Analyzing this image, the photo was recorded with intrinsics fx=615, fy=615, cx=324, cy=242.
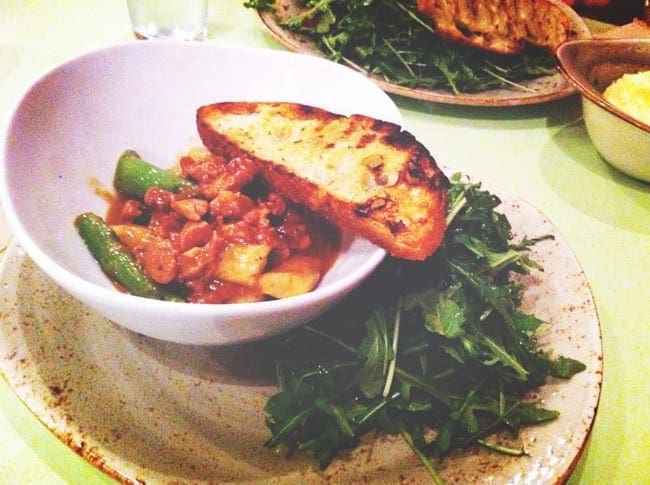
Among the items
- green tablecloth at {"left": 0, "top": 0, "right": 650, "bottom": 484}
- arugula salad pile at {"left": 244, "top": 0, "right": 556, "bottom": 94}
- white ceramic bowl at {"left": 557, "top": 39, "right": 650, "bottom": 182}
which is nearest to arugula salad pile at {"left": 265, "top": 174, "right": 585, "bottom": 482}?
green tablecloth at {"left": 0, "top": 0, "right": 650, "bottom": 484}

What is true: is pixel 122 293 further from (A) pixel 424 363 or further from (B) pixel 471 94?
(B) pixel 471 94

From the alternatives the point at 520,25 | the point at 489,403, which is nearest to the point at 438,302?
the point at 489,403

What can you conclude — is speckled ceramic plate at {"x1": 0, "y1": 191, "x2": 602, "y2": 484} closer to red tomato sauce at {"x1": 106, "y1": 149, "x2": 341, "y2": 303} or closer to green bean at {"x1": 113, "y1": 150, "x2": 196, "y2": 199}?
red tomato sauce at {"x1": 106, "y1": 149, "x2": 341, "y2": 303}

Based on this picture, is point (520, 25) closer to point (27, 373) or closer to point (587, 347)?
point (587, 347)

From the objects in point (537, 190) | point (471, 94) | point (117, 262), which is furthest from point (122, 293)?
point (471, 94)

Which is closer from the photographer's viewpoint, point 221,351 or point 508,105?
point 221,351
